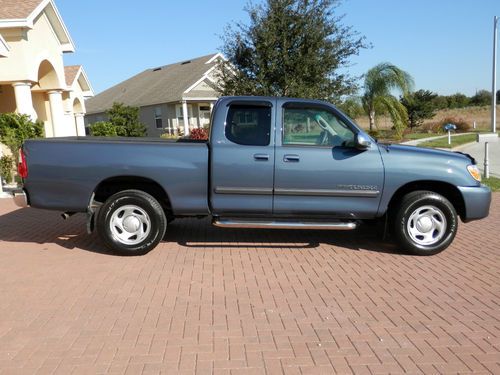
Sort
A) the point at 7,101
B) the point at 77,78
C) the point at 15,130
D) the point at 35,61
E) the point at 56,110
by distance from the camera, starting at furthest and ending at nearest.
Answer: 1. the point at 77,78
2. the point at 56,110
3. the point at 7,101
4. the point at 35,61
5. the point at 15,130

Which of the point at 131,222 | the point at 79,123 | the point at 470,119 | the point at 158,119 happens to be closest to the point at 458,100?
the point at 470,119

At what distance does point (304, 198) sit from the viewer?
5.66m

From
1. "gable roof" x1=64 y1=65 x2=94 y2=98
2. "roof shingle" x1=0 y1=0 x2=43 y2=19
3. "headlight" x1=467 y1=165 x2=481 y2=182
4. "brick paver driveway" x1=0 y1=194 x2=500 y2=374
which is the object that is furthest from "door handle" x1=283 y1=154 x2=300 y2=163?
"gable roof" x1=64 y1=65 x2=94 y2=98

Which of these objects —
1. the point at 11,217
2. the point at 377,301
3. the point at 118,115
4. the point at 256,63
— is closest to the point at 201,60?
the point at 118,115

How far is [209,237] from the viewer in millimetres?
6758

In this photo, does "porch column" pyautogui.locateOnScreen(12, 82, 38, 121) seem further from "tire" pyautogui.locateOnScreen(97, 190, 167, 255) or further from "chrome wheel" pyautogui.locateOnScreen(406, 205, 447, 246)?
"chrome wheel" pyautogui.locateOnScreen(406, 205, 447, 246)

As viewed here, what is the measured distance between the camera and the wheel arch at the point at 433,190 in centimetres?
574

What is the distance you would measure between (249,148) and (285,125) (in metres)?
0.56

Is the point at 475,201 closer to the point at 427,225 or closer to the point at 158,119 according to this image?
the point at 427,225

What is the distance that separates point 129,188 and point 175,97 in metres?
25.1

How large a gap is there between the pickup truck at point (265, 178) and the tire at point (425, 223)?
0.01 meters

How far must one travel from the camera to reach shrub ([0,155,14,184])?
40.6 ft

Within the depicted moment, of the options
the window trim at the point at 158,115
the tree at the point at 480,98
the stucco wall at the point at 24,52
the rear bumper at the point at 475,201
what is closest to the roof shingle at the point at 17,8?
the stucco wall at the point at 24,52

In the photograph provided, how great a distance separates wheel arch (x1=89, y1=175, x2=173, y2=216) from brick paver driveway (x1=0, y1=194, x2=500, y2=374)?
2.27 feet
